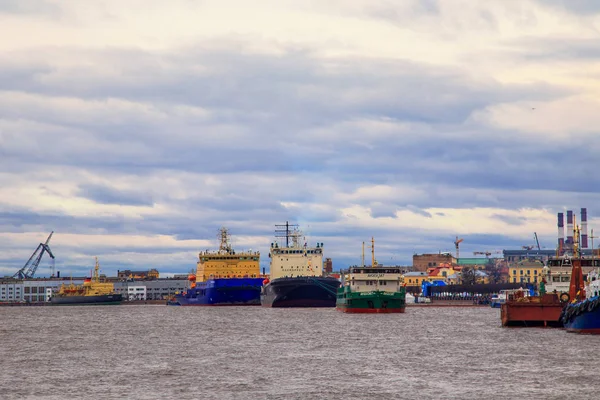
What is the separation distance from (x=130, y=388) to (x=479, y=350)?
94.0 feet

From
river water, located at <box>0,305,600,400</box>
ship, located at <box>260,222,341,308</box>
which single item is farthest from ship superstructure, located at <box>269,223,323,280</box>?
river water, located at <box>0,305,600,400</box>

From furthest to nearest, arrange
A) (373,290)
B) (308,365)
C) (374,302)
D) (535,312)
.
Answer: (373,290), (374,302), (535,312), (308,365)

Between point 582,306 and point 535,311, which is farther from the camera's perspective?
point 535,311

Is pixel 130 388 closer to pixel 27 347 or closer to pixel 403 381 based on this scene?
pixel 403 381

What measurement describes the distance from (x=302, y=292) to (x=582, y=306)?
322ft

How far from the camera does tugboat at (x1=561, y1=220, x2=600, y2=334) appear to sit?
7456 centimetres

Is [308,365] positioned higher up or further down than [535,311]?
further down

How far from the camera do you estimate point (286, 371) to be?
5906 centimetres

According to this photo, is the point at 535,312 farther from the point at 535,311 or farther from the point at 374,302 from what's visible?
the point at 374,302

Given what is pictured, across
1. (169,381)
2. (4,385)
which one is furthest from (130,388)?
(4,385)

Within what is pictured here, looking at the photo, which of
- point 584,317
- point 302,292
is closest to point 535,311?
point 584,317

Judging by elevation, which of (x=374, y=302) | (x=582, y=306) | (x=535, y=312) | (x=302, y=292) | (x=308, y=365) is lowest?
(x=308, y=365)

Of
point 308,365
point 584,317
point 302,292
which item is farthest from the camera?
point 302,292

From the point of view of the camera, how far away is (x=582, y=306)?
7688 centimetres
